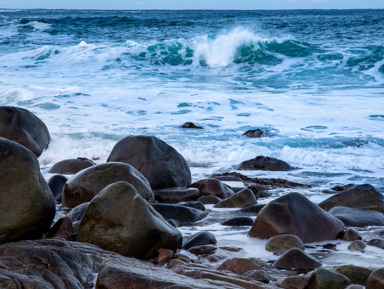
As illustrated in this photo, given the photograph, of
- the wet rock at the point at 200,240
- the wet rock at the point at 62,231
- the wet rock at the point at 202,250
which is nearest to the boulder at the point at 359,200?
the wet rock at the point at 200,240

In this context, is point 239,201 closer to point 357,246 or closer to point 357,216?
point 357,216

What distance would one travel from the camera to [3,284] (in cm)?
219

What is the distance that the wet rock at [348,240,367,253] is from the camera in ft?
12.5

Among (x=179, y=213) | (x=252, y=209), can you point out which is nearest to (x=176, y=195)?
(x=179, y=213)

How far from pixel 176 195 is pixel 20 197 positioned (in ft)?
7.45

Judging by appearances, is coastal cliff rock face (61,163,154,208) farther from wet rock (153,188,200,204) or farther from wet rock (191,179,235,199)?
wet rock (191,179,235,199)

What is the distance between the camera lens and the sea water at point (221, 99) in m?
7.30

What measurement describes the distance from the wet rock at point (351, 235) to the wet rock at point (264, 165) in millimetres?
2752

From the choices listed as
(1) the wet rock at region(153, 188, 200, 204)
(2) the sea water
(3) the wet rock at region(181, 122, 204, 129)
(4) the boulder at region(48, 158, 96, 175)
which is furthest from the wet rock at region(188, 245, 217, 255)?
(3) the wet rock at region(181, 122, 204, 129)

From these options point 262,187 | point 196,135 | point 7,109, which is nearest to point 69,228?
point 262,187

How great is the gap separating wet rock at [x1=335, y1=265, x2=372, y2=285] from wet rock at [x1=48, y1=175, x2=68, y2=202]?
298 cm

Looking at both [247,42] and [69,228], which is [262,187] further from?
[247,42]

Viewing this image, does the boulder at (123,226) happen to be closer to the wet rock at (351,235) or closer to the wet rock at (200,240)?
the wet rock at (200,240)

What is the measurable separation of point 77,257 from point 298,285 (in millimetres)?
1279
